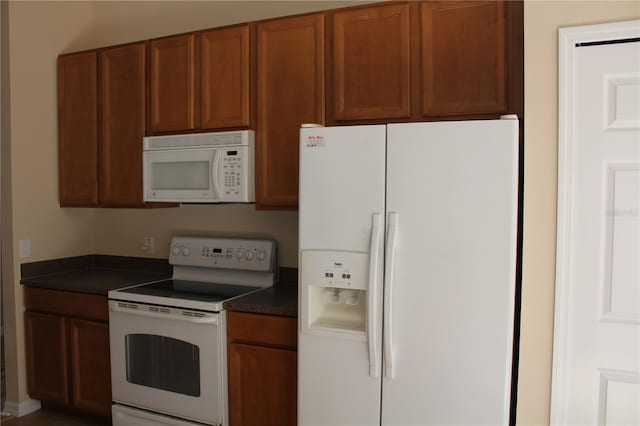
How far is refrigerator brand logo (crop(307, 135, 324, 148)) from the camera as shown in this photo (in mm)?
2027

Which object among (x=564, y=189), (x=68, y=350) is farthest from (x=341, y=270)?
(x=68, y=350)

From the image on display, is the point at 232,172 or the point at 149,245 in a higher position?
the point at 232,172

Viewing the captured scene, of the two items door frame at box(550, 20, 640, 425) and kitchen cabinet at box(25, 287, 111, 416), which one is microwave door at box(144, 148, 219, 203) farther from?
door frame at box(550, 20, 640, 425)

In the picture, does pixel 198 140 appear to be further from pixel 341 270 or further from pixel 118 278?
pixel 341 270

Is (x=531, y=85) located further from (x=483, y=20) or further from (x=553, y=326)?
(x=553, y=326)

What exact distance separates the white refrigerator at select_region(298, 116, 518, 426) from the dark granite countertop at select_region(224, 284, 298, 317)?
10.1 inches

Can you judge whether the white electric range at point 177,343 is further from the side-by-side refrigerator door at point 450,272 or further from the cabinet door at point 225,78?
the side-by-side refrigerator door at point 450,272

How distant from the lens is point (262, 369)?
2.38 metres

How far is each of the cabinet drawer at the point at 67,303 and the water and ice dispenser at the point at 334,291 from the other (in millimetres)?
1438

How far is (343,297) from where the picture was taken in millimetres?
2123

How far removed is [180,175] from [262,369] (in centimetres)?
119

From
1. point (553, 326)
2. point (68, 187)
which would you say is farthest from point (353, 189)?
point (68, 187)

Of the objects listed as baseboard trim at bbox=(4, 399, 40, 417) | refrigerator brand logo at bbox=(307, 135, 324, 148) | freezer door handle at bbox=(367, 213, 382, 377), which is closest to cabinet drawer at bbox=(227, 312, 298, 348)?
freezer door handle at bbox=(367, 213, 382, 377)

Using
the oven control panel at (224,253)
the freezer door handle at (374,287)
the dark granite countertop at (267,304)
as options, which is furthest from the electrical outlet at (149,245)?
the freezer door handle at (374,287)
